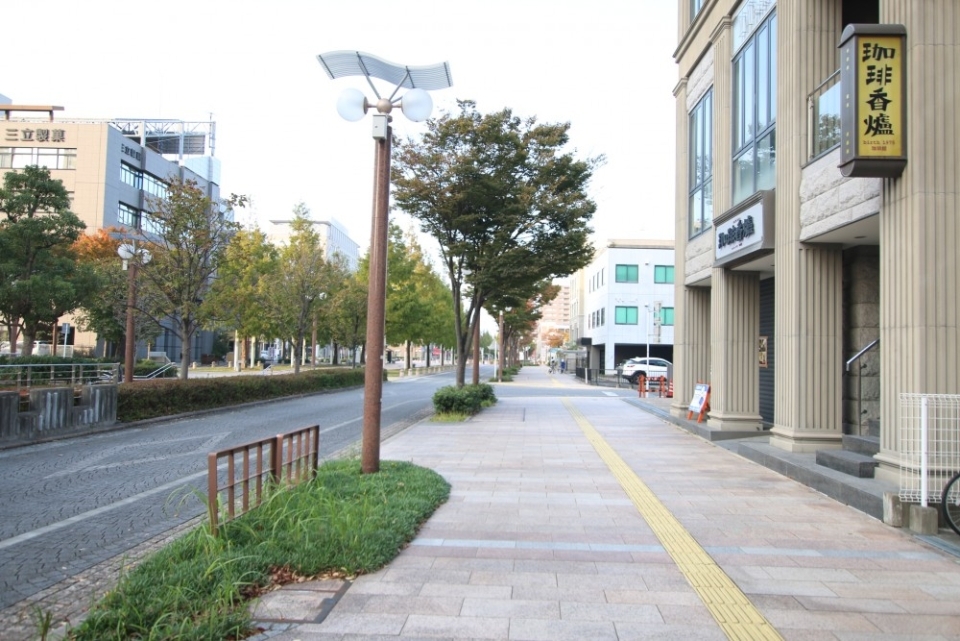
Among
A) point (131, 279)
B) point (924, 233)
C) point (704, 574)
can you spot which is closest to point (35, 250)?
point (131, 279)

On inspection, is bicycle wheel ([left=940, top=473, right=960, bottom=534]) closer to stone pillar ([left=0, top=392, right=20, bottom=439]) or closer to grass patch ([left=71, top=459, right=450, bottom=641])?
grass patch ([left=71, top=459, right=450, bottom=641])

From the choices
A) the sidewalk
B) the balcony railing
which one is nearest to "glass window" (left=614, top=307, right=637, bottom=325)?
the balcony railing

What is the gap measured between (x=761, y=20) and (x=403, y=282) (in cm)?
2954

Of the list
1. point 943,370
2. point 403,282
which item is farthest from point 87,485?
point 403,282

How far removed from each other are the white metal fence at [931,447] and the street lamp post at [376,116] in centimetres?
536

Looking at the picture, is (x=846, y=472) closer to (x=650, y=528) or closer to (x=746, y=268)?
(x=650, y=528)

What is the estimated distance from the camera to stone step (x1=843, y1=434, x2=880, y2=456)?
789 cm

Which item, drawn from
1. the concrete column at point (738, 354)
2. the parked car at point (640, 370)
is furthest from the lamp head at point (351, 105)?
the parked car at point (640, 370)

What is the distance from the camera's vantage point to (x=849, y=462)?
7.69 meters

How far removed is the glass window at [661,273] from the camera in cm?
5200

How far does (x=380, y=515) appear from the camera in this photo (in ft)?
19.1

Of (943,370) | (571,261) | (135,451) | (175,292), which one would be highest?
(571,261)

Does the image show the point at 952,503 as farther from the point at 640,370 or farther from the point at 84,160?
the point at 84,160

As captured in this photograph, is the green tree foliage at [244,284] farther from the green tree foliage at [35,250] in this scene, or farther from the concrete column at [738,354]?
the concrete column at [738,354]
